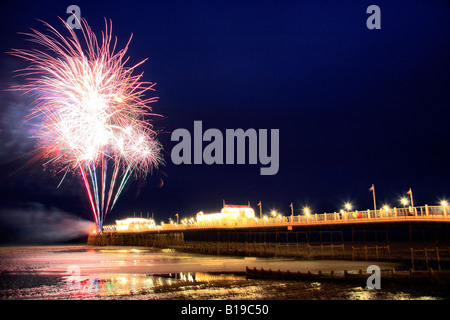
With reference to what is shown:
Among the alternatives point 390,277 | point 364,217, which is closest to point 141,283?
point 390,277

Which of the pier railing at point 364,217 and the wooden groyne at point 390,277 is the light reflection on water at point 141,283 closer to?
the wooden groyne at point 390,277

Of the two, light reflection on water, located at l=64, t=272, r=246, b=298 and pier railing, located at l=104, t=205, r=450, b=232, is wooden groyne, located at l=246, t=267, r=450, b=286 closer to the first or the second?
light reflection on water, located at l=64, t=272, r=246, b=298

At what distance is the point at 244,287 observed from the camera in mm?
24625

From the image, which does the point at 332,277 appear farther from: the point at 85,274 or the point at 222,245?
the point at 222,245

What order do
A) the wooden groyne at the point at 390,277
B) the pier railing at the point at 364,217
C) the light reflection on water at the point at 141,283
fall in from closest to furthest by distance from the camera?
the light reflection on water at the point at 141,283 → the wooden groyne at the point at 390,277 → the pier railing at the point at 364,217

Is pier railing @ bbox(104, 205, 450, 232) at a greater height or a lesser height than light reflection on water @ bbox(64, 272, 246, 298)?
greater

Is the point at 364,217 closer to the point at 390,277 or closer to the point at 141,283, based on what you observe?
the point at 390,277

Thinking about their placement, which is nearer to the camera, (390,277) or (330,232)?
(390,277)

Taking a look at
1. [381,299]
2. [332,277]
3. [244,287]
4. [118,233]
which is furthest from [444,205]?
[118,233]

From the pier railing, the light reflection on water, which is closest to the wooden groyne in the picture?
the light reflection on water

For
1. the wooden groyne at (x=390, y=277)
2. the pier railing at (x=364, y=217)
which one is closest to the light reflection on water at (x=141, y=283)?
the wooden groyne at (x=390, y=277)
